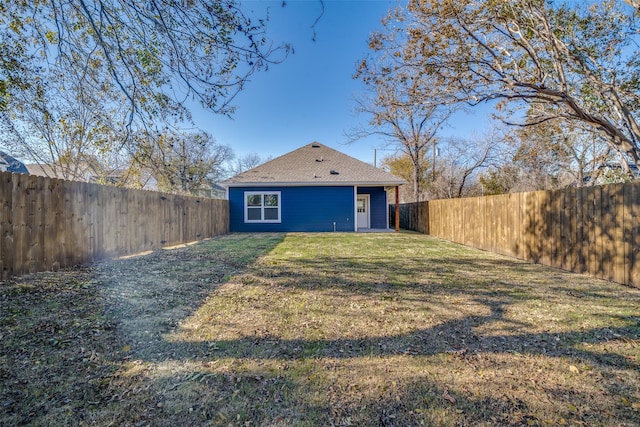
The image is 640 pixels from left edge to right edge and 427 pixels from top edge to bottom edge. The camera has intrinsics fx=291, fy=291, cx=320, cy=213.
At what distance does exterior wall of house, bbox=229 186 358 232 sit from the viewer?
1405 centimetres

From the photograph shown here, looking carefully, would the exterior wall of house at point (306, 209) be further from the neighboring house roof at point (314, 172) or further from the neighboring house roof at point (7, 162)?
the neighboring house roof at point (7, 162)

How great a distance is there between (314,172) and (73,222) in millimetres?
10254

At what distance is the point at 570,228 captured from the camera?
18.1ft

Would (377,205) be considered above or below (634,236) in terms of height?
above

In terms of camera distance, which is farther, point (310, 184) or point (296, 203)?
point (296, 203)

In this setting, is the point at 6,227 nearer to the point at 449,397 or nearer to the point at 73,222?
the point at 73,222

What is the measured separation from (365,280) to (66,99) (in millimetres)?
8374

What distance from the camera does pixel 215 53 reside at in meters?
4.05

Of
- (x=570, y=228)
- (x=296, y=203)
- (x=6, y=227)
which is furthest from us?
(x=296, y=203)

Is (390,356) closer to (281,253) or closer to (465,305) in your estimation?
(465,305)

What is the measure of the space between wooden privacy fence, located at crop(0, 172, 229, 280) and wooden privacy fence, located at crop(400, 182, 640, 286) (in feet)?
30.5

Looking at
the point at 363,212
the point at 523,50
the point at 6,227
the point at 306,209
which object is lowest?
the point at 6,227

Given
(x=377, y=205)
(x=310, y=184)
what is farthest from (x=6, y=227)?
(x=377, y=205)

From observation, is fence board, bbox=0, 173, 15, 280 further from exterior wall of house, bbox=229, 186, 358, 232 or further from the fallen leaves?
exterior wall of house, bbox=229, 186, 358, 232
